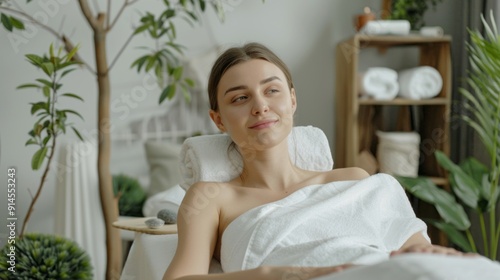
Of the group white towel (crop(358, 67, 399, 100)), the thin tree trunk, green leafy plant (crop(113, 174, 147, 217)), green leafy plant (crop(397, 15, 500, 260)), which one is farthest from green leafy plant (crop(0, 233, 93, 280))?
white towel (crop(358, 67, 399, 100))

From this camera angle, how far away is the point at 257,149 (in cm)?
162

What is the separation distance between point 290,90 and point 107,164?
4.58 ft

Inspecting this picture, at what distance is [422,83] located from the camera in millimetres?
3521

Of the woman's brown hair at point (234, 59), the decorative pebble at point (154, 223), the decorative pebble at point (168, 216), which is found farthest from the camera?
the decorative pebble at point (168, 216)

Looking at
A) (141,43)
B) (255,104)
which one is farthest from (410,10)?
(255,104)

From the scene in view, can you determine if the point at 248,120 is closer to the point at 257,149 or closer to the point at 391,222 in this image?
the point at 257,149

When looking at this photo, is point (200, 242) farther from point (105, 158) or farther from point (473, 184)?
point (473, 184)

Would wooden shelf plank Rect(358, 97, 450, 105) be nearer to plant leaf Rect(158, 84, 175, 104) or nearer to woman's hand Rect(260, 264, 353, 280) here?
plant leaf Rect(158, 84, 175, 104)

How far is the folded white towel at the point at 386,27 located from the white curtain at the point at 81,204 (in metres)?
1.49

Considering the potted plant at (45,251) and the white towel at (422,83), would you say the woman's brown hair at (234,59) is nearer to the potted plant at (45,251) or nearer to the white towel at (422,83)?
the potted plant at (45,251)

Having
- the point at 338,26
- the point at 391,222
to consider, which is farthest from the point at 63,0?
the point at 391,222

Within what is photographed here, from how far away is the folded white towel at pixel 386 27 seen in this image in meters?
3.46

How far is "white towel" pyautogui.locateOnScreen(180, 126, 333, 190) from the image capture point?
172cm

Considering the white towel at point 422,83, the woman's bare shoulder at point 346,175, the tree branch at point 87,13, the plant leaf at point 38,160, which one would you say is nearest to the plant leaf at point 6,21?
the tree branch at point 87,13
